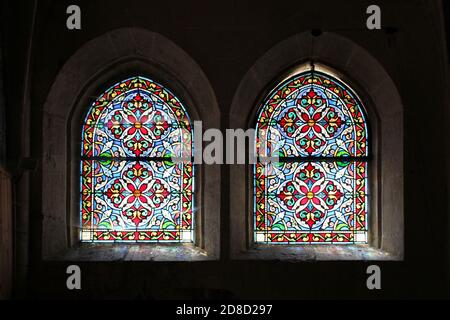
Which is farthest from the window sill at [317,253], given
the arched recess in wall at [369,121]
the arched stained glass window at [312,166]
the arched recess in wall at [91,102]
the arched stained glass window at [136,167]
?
the arched stained glass window at [136,167]

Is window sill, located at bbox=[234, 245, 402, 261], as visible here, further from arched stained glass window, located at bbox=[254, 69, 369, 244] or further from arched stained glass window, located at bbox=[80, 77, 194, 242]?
arched stained glass window, located at bbox=[80, 77, 194, 242]

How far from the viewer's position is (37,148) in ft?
19.6

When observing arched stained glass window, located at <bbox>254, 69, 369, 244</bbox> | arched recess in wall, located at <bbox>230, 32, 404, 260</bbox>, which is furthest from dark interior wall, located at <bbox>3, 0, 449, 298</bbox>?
arched stained glass window, located at <bbox>254, 69, 369, 244</bbox>

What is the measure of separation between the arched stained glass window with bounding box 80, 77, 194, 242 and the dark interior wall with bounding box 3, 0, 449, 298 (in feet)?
1.80

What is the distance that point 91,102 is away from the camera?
650 centimetres

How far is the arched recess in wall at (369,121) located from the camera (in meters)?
6.02

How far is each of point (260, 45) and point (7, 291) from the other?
9.37 feet

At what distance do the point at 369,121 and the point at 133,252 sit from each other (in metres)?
2.39

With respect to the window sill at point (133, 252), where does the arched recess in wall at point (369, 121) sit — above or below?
above

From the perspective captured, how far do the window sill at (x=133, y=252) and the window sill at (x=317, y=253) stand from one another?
0.43m

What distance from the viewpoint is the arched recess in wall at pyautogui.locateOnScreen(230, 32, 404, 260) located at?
19.8 ft

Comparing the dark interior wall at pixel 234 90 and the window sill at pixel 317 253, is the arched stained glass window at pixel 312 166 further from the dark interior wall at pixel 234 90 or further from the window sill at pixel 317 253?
the dark interior wall at pixel 234 90

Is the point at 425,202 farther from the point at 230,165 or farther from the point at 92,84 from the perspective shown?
the point at 92,84

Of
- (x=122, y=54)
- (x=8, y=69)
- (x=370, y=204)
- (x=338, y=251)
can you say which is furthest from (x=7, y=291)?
(x=370, y=204)
